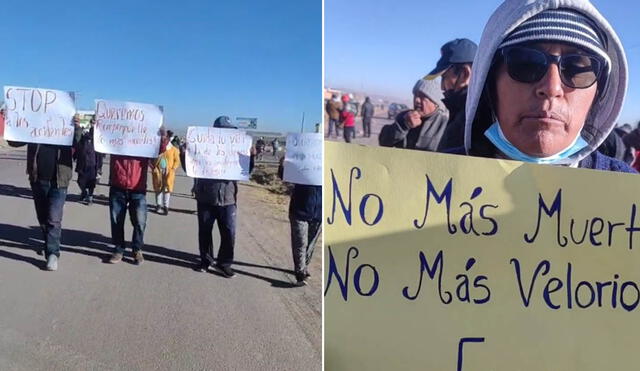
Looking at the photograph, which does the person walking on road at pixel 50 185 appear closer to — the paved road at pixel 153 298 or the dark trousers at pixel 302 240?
the paved road at pixel 153 298

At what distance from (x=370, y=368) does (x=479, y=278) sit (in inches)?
13.4

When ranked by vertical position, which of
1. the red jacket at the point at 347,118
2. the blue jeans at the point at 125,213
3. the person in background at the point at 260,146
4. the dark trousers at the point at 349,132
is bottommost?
the blue jeans at the point at 125,213

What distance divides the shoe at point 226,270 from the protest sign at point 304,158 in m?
0.29

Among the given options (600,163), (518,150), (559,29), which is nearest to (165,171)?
(518,150)

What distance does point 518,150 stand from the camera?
1353mm

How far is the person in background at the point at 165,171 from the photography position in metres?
1.32

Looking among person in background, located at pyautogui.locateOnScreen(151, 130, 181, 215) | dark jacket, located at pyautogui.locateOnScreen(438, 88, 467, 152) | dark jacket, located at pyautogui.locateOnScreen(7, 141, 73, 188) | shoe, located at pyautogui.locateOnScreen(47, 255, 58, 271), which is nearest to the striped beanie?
dark jacket, located at pyautogui.locateOnScreen(438, 88, 467, 152)

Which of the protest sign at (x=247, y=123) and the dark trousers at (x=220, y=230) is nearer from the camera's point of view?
the protest sign at (x=247, y=123)

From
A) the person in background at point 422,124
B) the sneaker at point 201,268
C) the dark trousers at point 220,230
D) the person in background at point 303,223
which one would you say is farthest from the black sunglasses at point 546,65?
the sneaker at point 201,268

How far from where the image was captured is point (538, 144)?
1.33 meters

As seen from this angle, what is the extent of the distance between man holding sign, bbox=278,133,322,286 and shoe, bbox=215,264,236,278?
17 centimetres

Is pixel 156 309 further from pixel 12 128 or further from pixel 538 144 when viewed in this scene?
pixel 538 144

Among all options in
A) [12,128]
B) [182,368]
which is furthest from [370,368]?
[12,128]

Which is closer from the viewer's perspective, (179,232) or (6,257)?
(6,257)
